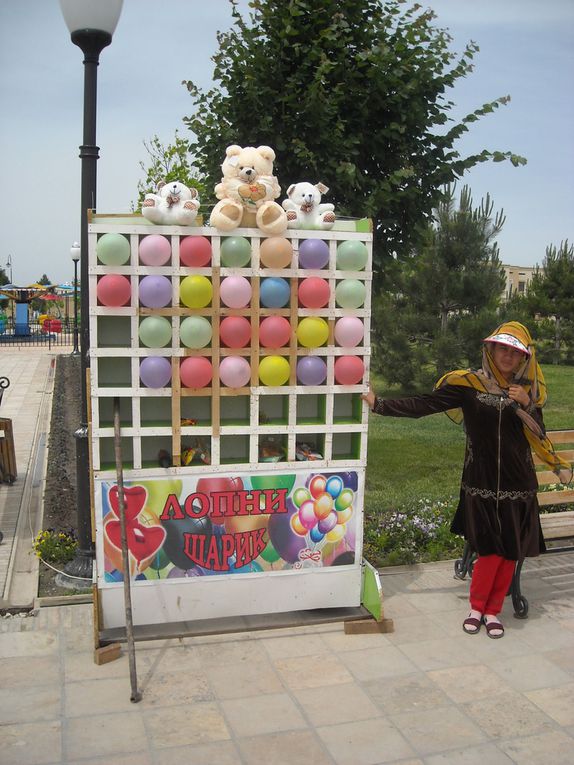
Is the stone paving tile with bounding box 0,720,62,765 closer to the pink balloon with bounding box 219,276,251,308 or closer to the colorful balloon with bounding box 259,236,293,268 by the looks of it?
the pink balloon with bounding box 219,276,251,308

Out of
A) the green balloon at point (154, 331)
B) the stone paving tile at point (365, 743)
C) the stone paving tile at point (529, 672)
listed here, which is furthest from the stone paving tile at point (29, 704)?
the stone paving tile at point (529, 672)

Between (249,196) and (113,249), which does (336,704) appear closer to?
(113,249)

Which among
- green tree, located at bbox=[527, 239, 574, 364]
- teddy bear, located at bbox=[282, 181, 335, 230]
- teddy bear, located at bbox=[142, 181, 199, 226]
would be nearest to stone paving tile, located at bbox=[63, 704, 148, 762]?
teddy bear, located at bbox=[142, 181, 199, 226]

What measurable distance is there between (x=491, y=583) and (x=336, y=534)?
104 centimetres

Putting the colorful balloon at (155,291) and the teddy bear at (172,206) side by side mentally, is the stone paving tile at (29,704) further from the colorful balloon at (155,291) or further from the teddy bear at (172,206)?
the teddy bear at (172,206)

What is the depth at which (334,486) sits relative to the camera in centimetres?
470

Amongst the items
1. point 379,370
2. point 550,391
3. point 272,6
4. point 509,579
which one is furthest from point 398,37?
point 550,391

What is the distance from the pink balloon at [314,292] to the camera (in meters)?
4.43

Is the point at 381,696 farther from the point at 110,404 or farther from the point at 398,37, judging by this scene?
the point at 398,37

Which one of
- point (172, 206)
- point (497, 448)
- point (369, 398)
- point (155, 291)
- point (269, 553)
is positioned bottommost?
point (269, 553)

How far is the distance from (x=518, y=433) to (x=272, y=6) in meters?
4.08

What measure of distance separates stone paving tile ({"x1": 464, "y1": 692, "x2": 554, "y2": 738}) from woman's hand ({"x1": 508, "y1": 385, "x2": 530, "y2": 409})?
167cm

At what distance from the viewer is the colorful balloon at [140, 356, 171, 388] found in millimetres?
4238

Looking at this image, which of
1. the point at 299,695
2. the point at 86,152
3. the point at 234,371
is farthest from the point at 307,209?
the point at 299,695
